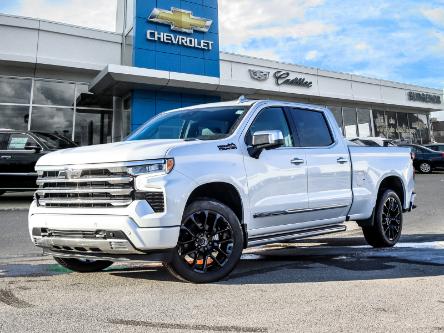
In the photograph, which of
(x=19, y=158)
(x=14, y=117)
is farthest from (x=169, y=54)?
(x=19, y=158)

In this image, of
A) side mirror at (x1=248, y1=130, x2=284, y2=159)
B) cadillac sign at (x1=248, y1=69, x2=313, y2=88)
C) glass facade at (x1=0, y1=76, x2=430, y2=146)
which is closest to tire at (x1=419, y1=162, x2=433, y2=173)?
cadillac sign at (x1=248, y1=69, x2=313, y2=88)

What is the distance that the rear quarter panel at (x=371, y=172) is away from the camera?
6.29 m

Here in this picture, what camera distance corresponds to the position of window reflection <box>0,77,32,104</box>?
19.7 meters

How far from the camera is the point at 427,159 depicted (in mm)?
25406

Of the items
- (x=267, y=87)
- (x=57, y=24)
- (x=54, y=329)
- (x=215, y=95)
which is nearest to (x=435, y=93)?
(x=267, y=87)

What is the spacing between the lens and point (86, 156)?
4340 mm

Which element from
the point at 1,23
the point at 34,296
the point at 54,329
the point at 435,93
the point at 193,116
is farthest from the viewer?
the point at 435,93

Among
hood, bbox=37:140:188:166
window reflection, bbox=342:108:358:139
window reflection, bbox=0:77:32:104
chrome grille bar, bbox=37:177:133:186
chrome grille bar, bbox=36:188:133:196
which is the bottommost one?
chrome grille bar, bbox=36:188:133:196

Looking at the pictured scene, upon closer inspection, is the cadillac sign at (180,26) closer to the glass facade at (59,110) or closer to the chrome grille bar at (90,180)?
the glass facade at (59,110)

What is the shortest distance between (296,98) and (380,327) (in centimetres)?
2762

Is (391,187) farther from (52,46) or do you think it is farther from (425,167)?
(425,167)

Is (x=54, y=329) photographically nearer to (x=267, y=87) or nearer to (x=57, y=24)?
(x=57, y=24)

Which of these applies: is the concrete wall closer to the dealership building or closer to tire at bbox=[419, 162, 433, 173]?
the dealership building

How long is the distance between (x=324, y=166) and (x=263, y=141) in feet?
4.24
